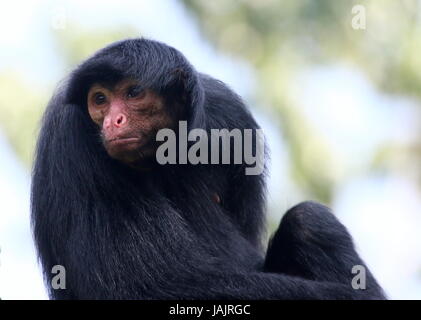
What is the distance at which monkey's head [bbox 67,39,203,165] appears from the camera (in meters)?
8.91

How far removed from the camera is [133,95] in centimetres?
920

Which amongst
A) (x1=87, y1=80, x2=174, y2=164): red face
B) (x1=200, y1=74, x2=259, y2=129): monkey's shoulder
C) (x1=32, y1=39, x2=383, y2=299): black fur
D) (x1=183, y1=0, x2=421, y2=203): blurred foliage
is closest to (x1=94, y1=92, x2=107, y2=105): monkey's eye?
(x1=87, y1=80, x2=174, y2=164): red face

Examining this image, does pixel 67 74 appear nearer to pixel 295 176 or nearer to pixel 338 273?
pixel 338 273

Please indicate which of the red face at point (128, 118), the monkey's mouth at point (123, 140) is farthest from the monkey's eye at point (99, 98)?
the monkey's mouth at point (123, 140)

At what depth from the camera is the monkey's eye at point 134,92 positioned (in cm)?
919

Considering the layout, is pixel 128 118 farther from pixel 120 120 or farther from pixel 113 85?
pixel 113 85

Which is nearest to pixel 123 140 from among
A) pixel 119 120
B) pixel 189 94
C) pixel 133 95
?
pixel 119 120

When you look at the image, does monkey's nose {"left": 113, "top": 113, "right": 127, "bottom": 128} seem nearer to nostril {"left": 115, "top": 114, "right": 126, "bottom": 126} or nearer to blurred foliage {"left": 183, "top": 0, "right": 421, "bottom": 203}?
nostril {"left": 115, "top": 114, "right": 126, "bottom": 126}

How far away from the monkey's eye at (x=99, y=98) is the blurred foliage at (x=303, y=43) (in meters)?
8.69

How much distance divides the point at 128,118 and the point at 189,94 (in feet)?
2.55

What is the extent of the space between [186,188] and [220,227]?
55 cm

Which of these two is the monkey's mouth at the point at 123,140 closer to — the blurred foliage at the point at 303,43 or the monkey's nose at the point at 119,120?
the monkey's nose at the point at 119,120
